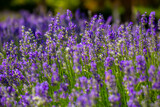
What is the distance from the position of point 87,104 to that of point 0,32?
520cm

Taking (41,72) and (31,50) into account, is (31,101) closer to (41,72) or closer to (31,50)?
(41,72)

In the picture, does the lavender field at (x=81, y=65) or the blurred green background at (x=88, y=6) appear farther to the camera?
the blurred green background at (x=88, y=6)

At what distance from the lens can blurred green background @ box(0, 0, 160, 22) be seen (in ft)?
29.2

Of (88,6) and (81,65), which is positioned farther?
(88,6)

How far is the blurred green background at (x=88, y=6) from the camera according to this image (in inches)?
351

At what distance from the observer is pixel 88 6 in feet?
39.5

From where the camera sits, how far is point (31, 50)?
12.2 feet

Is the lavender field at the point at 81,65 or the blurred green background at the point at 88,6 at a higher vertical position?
the blurred green background at the point at 88,6

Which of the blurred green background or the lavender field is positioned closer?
the lavender field

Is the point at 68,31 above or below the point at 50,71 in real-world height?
above

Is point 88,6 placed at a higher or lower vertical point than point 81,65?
higher

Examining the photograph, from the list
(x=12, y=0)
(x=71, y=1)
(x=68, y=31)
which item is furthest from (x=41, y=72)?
(x=12, y=0)

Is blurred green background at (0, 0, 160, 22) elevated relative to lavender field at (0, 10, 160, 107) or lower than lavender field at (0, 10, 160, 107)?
elevated

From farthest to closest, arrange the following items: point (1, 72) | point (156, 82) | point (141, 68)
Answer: point (1, 72), point (141, 68), point (156, 82)
